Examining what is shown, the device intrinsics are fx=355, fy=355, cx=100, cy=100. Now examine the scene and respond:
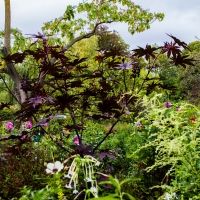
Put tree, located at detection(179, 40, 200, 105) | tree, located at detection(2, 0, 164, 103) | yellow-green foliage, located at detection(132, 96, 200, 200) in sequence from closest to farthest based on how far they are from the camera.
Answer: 1. yellow-green foliage, located at detection(132, 96, 200, 200)
2. tree, located at detection(2, 0, 164, 103)
3. tree, located at detection(179, 40, 200, 105)

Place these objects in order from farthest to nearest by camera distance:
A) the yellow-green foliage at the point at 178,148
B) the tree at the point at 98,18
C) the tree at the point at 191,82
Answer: the tree at the point at 191,82, the tree at the point at 98,18, the yellow-green foliage at the point at 178,148

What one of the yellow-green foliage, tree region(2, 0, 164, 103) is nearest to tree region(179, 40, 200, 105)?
tree region(2, 0, 164, 103)

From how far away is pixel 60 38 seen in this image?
30.6ft

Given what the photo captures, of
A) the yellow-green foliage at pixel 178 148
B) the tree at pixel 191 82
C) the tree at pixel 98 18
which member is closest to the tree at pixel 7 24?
the tree at pixel 98 18

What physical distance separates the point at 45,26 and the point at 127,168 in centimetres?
663

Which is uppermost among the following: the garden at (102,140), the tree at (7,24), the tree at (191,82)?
the tree at (7,24)

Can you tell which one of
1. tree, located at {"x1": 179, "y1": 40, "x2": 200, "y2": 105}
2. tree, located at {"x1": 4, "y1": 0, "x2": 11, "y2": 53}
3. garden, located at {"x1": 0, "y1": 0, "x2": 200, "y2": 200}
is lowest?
garden, located at {"x1": 0, "y1": 0, "x2": 200, "y2": 200}

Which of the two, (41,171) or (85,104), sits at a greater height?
(85,104)

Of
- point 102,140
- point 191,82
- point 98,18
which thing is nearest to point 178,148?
point 102,140

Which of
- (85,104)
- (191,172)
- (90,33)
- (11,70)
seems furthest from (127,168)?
(90,33)

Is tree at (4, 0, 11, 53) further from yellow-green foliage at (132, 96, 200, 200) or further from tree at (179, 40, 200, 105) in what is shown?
tree at (179, 40, 200, 105)

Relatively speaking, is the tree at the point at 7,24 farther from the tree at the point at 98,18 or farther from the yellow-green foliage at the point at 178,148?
the yellow-green foliage at the point at 178,148

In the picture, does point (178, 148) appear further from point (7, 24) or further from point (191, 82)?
point (191, 82)

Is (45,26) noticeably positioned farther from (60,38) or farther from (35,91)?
(35,91)
